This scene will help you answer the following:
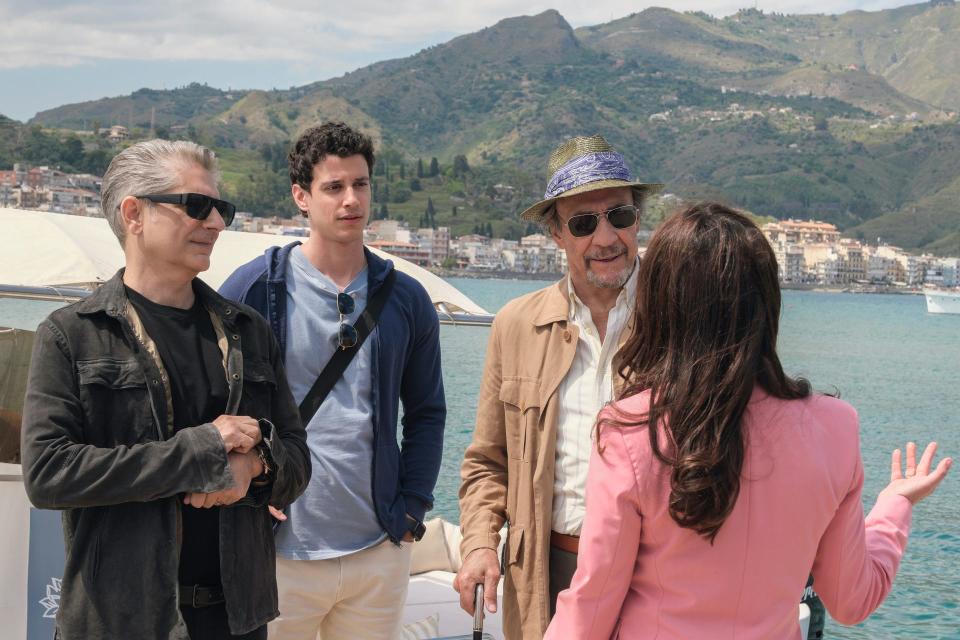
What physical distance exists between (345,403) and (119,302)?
723mm

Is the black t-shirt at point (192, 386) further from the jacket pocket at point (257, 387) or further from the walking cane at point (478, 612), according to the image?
the walking cane at point (478, 612)

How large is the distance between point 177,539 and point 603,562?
2.33ft

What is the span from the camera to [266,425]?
1781 mm

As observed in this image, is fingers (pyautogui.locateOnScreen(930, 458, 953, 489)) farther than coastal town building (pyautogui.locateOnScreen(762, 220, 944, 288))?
No

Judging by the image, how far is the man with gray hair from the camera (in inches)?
63.9

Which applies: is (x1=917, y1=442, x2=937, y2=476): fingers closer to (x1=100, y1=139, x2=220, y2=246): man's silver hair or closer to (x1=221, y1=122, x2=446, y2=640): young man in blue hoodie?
(x1=221, y1=122, x2=446, y2=640): young man in blue hoodie

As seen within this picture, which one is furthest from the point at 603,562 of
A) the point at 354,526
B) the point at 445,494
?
the point at 445,494

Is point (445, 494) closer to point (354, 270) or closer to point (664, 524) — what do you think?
point (354, 270)

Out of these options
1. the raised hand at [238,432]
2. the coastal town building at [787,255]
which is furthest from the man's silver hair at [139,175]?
the coastal town building at [787,255]

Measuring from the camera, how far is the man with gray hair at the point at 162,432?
1.62 m

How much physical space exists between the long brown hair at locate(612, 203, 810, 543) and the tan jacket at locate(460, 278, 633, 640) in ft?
2.06

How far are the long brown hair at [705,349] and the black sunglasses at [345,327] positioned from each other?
1.04 metres

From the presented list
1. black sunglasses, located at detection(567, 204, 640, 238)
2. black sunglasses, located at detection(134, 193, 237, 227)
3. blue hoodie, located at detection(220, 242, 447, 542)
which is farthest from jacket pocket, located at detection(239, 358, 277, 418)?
black sunglasses, located at detection(567, 204, 640, 238)

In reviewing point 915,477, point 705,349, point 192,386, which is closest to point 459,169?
point 192,386
